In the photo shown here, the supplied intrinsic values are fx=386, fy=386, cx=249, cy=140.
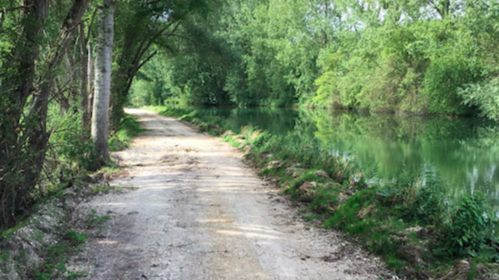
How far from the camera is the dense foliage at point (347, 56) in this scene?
26.7 meters

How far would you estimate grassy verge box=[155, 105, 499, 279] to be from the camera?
4.45 m

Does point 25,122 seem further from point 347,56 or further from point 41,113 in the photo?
point 347,56

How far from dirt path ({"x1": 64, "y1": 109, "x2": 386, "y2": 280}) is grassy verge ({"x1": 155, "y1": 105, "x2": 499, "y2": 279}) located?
1.11 ft

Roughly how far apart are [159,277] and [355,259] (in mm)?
2436

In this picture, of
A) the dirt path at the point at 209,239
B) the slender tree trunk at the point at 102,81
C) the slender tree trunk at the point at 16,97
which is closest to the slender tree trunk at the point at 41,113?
the slender tree trunk at the point at 16,97

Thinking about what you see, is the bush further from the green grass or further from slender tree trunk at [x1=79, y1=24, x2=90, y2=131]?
slender tree trunk at [x1=79, y1=24, x2=90, y2=131]

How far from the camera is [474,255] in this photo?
173 inches

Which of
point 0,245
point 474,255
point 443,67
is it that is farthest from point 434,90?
point 0,245

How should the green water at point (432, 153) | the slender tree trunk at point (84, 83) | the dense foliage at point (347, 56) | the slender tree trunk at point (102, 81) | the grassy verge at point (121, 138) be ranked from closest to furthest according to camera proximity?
1. the green water at point (432, 153)
2. the slender tree trunk at point (102, 81)
3. the slender tree trunk at point (84, 83)
4. the grassy verge at point (121, 138)
5. the dense foliage at point (347, 56)

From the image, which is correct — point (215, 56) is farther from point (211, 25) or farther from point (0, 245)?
point (0, 245)

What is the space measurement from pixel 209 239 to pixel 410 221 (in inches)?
114

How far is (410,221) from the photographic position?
18.4 feet

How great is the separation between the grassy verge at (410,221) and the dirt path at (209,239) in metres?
0.34

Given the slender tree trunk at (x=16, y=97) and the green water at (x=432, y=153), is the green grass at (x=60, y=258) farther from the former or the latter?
the green water at (x=432, y=153)
